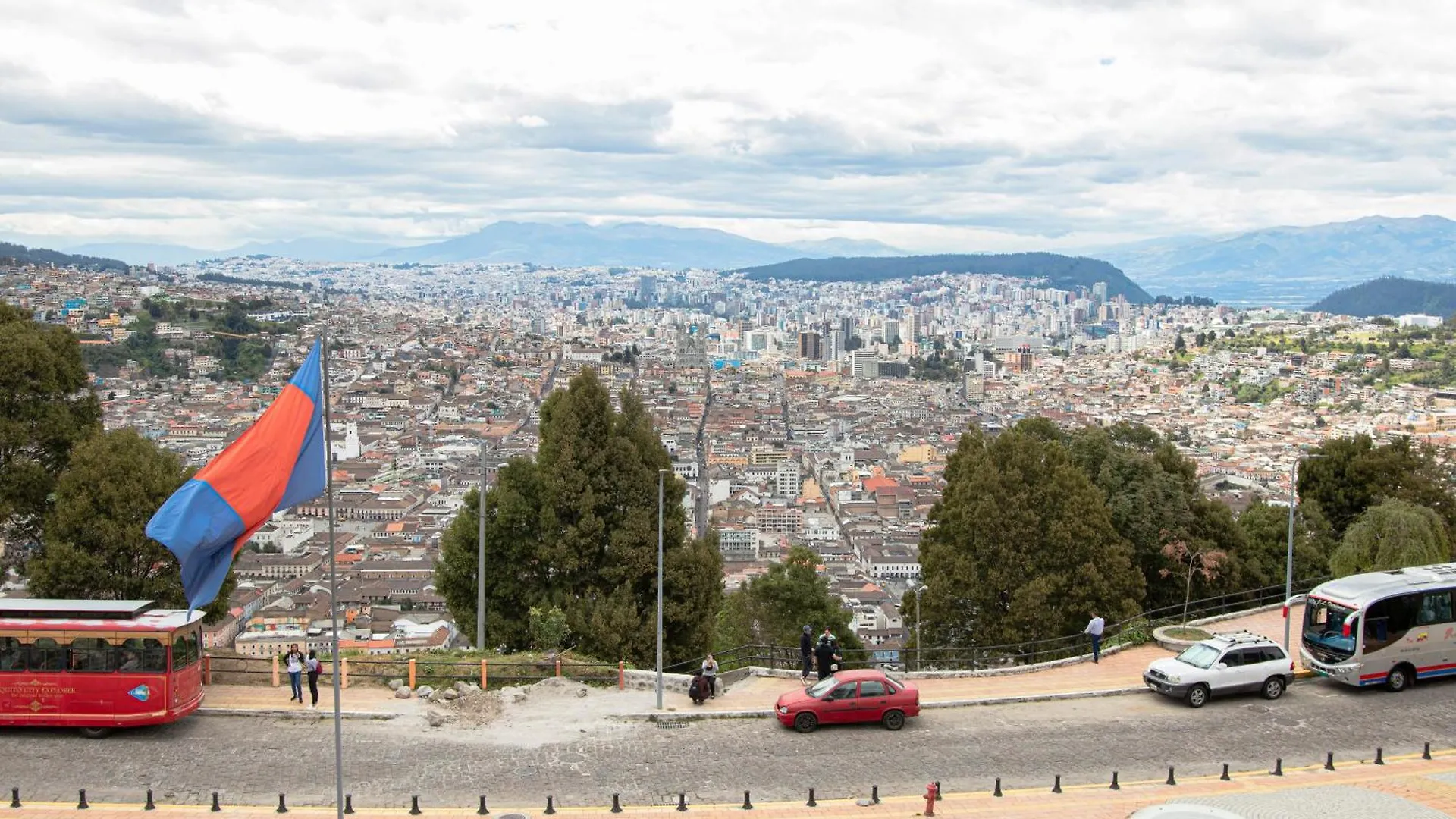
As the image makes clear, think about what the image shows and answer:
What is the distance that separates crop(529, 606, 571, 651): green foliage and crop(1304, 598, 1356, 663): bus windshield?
6874 mm

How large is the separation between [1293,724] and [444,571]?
28.1 feet

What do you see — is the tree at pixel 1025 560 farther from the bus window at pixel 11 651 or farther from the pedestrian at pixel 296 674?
the bus window at pixel 11 651

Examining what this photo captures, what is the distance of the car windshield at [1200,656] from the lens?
31.9 feet

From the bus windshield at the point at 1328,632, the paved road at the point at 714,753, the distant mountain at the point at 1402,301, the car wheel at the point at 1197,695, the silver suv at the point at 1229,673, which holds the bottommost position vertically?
the paved road at the point at 714,753

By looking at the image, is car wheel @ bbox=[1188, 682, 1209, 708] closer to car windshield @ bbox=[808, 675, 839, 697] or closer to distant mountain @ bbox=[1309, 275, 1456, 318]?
car windshield @ bbox=[808, 675, 839, 697]

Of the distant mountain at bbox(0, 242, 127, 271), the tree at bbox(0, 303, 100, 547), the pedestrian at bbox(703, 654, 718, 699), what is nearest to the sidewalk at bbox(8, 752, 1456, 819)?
the pedestrian at bbox(703, 654, 718, 699)

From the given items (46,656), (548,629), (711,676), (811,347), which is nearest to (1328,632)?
(711,676)

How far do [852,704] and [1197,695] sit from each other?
9.80 feet

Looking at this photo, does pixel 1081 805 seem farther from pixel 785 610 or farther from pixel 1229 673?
pixel 785 610

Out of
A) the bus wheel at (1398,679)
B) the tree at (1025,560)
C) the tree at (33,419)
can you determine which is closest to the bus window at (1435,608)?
the bus wheel at (1398,679)

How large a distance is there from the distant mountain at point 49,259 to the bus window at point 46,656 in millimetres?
133999

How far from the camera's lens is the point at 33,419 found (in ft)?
39.8

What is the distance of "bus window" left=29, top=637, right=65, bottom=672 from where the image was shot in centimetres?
848

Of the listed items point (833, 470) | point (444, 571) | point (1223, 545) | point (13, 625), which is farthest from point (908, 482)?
point (13, 625)
